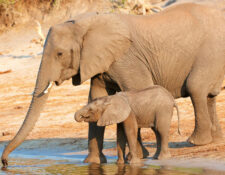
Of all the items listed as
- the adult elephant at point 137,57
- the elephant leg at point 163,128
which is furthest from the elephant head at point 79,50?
the elephant leg at point 163,128

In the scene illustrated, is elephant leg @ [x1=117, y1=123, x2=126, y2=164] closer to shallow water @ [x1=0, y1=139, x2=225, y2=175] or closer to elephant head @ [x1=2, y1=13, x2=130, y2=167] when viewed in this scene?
shallow water @ [x1=0, y1=139, x2=225, y2=175]

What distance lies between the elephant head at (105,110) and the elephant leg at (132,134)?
110 millimetres

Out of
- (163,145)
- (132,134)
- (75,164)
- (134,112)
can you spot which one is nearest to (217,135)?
(163,145)

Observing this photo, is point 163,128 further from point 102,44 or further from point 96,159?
point 102,44

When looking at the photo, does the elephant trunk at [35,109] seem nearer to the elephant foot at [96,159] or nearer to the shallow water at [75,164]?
the shallow water at [75,164]

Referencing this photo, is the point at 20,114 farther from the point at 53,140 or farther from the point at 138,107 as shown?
the point at 138,107

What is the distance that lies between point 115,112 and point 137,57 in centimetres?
83

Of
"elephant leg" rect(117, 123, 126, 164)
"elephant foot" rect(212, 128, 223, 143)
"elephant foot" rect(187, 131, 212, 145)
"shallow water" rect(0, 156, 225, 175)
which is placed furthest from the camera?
"elephant foot" rect(212, 128, 223, 143)

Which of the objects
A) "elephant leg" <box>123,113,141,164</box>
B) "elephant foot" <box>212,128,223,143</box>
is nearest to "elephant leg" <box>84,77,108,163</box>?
"elephant leg" <box>123,113,141,164</box>

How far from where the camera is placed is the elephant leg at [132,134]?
310 inches

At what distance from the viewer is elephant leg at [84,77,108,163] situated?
329 inches

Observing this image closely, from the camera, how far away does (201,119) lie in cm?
869

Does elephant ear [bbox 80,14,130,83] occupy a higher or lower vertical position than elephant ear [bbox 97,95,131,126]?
higher

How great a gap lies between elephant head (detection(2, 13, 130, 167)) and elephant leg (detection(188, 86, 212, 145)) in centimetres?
121
